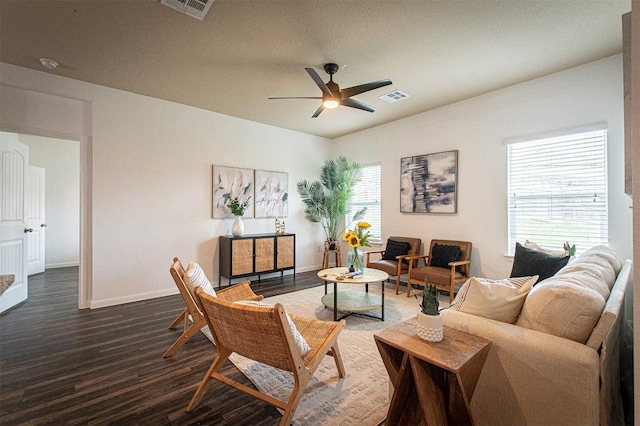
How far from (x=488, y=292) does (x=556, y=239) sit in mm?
2734

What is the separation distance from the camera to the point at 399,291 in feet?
14.8

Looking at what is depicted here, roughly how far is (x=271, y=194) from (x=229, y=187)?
85 centimetres

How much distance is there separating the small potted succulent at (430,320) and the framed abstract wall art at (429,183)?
3.30 meters

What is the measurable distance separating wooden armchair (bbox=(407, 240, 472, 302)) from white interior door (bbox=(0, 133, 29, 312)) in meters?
5.17

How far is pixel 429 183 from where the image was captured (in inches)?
185

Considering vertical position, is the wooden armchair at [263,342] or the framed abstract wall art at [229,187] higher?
the framed abstract wall art at [229,187]

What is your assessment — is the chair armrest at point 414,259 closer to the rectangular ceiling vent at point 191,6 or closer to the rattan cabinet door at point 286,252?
the rattan cabinet door at point 286,252

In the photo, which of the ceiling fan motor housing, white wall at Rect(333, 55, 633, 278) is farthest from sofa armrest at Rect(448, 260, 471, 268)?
the ceiling fan motor housing

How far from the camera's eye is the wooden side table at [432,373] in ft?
4.18

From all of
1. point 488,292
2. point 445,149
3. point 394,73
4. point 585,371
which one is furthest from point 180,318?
point 445,149

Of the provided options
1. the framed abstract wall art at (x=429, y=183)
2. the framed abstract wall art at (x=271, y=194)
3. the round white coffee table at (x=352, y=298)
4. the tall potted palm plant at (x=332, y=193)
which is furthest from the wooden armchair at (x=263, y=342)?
the tall potted palm plant at (x=332, y=193)

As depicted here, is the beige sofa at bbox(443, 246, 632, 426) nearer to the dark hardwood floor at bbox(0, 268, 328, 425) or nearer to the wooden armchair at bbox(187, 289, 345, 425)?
the wooden armchair at bbox(187, 289, 345, 425)

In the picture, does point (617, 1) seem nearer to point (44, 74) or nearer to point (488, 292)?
point (488, 292)

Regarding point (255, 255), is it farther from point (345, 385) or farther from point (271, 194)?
point (345, 385)
